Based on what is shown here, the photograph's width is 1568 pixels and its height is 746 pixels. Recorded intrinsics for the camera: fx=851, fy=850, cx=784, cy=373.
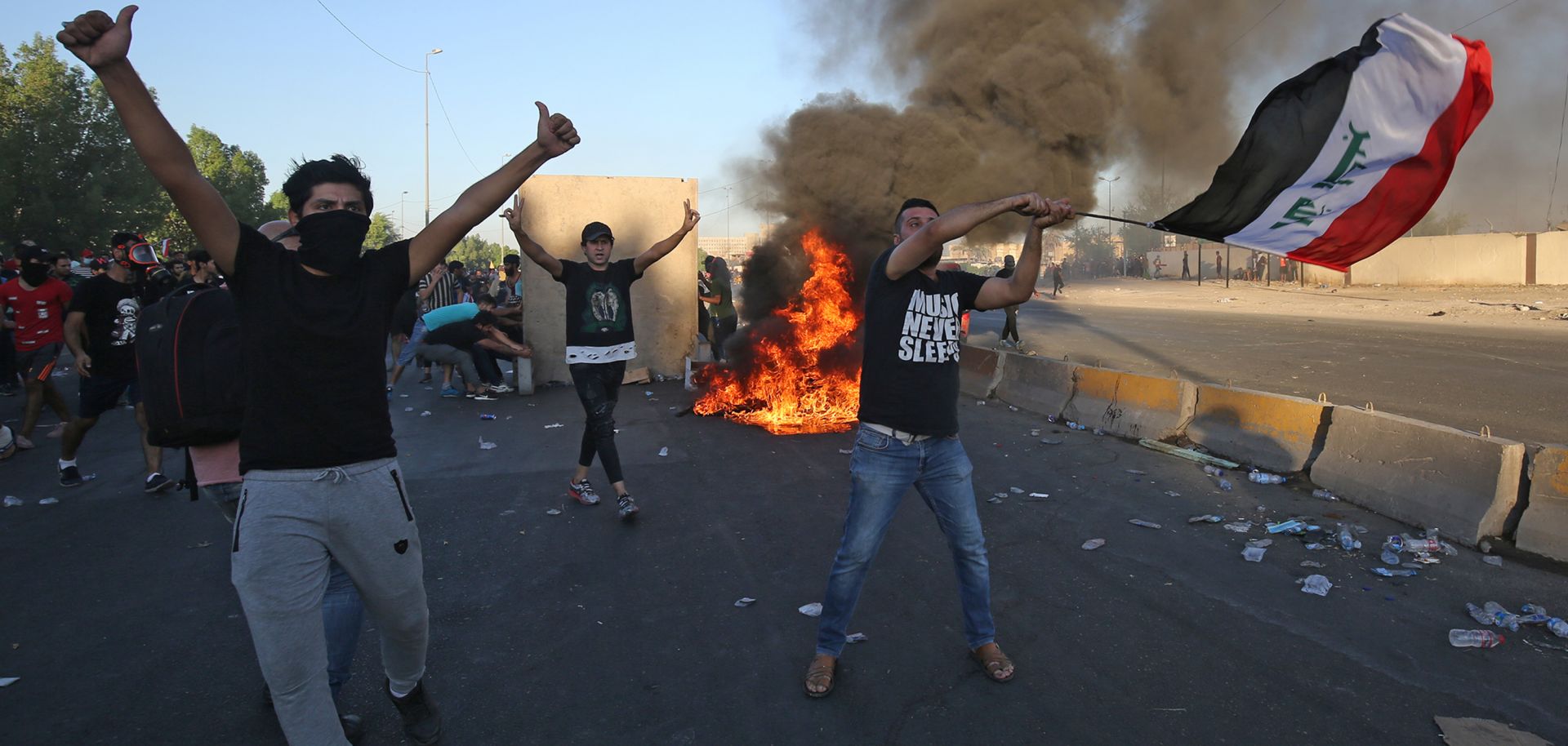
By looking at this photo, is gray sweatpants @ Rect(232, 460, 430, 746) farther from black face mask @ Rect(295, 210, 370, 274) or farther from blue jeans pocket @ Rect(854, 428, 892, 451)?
blue jeans pocket @ Rect(854, 428, 892, 451)

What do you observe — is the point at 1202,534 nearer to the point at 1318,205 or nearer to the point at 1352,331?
the point at 1318,205

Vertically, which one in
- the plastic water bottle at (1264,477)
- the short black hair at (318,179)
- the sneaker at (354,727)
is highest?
the short black hair at (318,179)

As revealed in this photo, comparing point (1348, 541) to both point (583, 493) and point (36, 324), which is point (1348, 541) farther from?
point (36, 324)

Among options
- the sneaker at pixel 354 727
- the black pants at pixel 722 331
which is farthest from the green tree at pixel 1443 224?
the sneaker at pixel 354 727

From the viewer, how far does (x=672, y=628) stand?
393cm

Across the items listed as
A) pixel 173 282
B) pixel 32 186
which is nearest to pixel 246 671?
pixel 173 282

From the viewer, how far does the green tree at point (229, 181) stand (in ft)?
150

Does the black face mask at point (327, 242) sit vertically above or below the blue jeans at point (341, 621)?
above

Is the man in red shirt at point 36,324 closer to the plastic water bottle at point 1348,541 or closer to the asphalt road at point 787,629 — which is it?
the asphalt road at point 787,629

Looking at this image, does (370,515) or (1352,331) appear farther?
(1352,331)

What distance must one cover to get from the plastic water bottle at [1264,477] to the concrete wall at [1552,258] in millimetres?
30018

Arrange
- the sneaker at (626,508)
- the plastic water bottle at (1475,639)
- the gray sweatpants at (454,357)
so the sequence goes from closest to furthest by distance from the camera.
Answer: the plastic water bottle at (1475,639), the sneaker at (626,508), the gray sweatpants at (454,357)

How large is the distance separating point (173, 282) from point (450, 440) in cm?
312

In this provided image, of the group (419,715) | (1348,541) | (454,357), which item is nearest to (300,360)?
(419,715)
